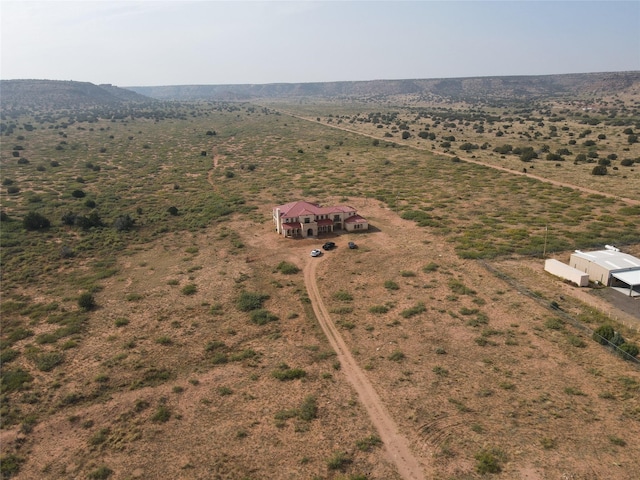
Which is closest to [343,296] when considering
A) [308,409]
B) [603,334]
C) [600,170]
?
[308,409]

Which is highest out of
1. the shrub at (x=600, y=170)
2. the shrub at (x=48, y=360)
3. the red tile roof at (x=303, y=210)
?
the red tile roof at (x=303, y=210)

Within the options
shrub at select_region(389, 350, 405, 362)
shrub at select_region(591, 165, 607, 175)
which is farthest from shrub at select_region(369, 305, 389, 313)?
shrub at select_region(591, 165, 607, 175)

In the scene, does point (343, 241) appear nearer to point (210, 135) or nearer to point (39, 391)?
point (39, 391)

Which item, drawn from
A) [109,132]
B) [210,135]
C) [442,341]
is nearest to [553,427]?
[442,341]

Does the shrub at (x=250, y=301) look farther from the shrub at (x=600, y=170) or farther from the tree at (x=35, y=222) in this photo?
the shrub at (x=600, y=170)

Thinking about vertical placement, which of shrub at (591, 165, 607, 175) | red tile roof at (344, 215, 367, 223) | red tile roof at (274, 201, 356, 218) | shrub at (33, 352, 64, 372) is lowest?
shrub at (33, 352, 64, 372)

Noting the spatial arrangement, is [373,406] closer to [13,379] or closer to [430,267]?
[430,267]

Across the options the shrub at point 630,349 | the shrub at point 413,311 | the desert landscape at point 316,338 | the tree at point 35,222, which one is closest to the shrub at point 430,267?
the desert landscape at point 316,338

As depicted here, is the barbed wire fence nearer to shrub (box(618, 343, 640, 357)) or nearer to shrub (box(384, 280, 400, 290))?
shrub (box(618, 343, 640, 357))
